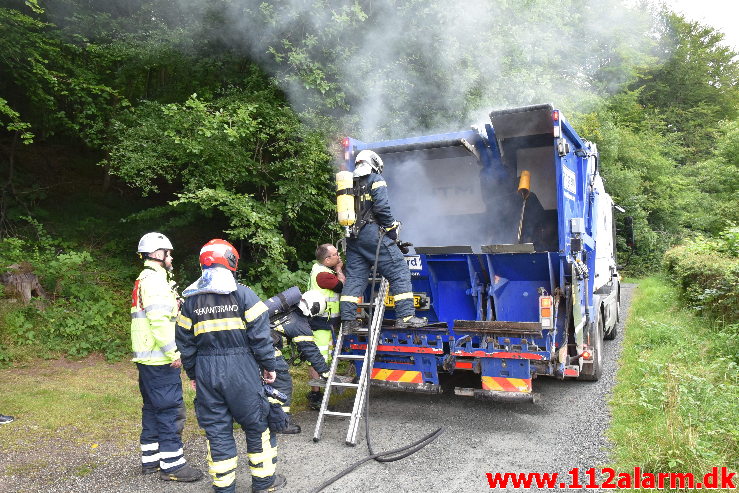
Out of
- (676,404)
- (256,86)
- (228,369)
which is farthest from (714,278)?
(228,369)

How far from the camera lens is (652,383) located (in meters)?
4.91

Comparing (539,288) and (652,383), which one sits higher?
(539,288)

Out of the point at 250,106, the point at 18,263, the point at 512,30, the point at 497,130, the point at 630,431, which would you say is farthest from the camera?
the point at 512,30

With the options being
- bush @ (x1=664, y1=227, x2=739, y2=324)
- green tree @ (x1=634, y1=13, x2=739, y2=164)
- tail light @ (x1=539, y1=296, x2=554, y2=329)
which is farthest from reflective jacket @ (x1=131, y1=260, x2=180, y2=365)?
green tree @ (x1=634, y1=13, x2=739, y2=164)

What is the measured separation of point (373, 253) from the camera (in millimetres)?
4797

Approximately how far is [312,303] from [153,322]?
1.57 metres

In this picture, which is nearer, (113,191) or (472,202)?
(472,202)

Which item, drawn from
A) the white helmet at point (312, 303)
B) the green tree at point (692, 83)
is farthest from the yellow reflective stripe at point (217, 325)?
the green tree at point (692, 83)

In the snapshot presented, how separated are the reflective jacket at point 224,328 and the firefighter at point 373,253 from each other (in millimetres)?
1521

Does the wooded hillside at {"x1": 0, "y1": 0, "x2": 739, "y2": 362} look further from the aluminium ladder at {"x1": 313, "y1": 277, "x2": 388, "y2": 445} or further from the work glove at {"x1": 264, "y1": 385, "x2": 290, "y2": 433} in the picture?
the work glove at {"x1": 264, "y1": 385, "x2": 290, "y2": 433}

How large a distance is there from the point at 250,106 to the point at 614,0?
1005cm

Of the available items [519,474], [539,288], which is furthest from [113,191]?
[519,474]

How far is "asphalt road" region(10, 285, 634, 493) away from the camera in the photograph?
3.59m

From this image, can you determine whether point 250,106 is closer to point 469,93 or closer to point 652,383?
point 469,93
